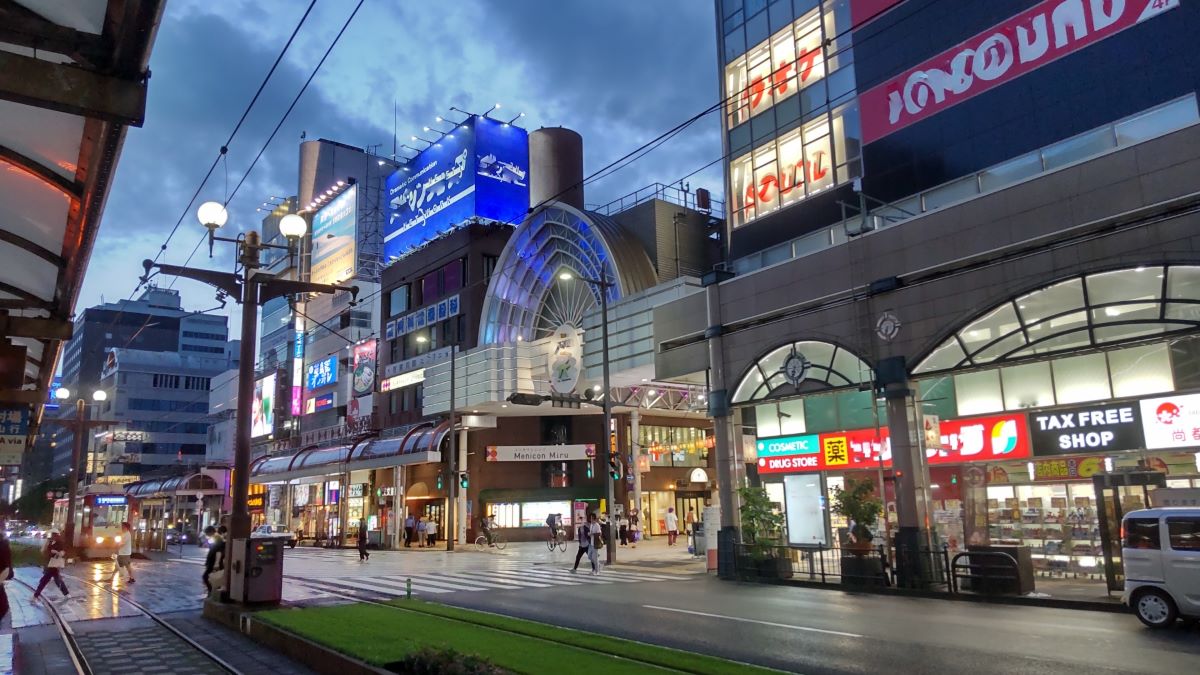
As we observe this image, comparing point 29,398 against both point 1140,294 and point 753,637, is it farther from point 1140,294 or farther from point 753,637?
point 1140,294

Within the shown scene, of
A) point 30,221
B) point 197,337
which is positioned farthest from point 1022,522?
point 197,337

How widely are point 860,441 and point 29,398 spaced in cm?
2110

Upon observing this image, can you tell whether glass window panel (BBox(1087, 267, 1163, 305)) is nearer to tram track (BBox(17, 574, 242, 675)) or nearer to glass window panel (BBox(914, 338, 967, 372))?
glass window panel (BBox(914, 338, 967, 372))

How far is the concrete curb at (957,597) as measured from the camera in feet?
49.7

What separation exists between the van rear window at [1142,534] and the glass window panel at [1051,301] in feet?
18.1

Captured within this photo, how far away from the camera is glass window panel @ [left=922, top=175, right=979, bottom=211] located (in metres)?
20.9

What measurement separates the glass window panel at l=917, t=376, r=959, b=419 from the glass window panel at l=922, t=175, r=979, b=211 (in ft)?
16.1

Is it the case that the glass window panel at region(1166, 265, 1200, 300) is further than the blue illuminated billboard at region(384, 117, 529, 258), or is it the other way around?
the blue illuminated billboard at region(384, 117, 529, 258)

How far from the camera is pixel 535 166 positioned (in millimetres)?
61188

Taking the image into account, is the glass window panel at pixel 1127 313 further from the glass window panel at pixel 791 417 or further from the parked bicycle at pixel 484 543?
the parked bicycle at pixel 484 543

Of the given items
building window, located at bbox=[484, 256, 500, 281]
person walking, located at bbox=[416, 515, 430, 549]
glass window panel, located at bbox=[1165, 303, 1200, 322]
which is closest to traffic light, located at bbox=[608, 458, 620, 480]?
glass window panel, located at bbox=[1165, 303, 1200, 322]

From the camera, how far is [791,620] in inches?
549

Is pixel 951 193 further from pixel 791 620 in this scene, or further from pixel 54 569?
pixel 54 569

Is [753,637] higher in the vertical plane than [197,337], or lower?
→ lower
